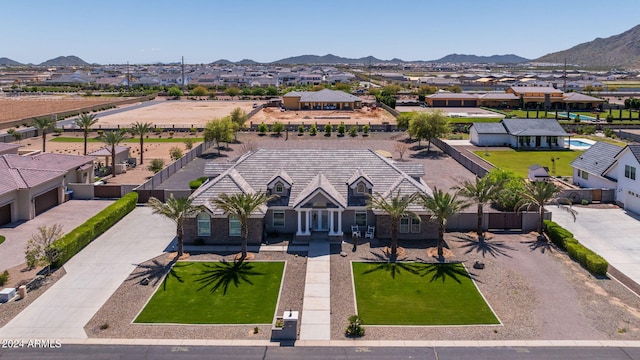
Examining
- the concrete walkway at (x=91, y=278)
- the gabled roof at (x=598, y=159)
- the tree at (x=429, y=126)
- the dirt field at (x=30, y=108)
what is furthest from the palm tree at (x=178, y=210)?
the dirt field at (x=30, y=108)

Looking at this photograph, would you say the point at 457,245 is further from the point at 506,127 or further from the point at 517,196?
the point at 506,127

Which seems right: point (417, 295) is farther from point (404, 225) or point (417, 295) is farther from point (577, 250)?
point (577, 250)

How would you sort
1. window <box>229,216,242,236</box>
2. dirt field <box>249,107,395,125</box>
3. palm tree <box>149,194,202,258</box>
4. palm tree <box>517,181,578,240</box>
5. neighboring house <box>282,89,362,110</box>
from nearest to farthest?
1. palm tree <box>149,194,202,258</box>
2. window <box>229,216,242,236</box>
3. palm tree <box>517,181,578,240</box>
4. dirt field <box>249,107,395,125</box>
5. neighboring house <box>282,89,362,110</box>

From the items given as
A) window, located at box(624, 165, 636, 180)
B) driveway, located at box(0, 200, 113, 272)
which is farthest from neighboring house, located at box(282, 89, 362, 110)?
window, located at box(624, 165, 636, 180)

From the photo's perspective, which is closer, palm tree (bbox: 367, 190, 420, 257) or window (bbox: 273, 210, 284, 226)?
palm tree (bbox: 367, 190, 420, 257)

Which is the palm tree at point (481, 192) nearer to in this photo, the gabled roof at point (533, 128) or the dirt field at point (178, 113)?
the gabled roof at point (533, 128)

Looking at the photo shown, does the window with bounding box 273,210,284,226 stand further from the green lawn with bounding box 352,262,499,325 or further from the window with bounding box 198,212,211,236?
the green lawn with bounding box 352,262,499,325
